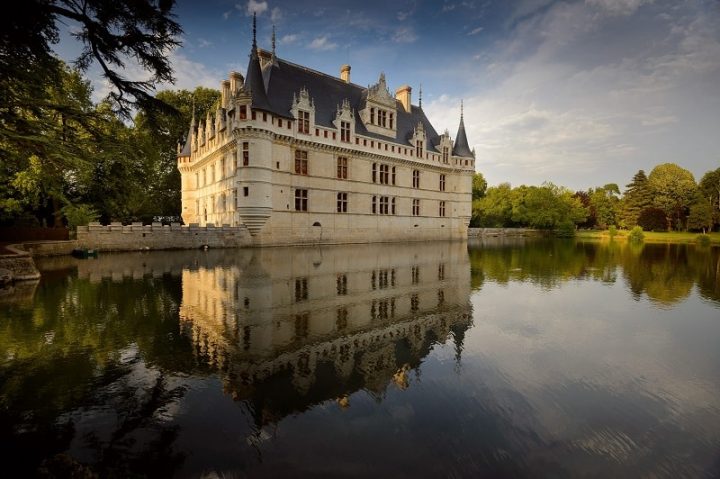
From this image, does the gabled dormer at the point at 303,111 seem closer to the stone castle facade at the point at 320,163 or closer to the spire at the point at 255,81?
the stone castle facade at the point at 320,163

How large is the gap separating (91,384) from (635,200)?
248ft

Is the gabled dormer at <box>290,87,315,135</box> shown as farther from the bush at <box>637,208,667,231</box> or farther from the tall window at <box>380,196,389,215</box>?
the bush at <box>637,208,667,231</box>

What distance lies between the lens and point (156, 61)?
7.04m

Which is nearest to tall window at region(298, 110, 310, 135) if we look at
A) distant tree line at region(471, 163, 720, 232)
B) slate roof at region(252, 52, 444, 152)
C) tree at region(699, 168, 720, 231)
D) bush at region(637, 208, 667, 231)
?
slate roof at region(252, 52, 444, 152)

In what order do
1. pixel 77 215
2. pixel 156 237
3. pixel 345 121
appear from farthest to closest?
pixel 345 121 → pixel 77 215 → pixel 156 237

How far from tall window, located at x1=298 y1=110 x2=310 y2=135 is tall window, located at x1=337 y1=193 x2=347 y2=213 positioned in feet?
18.9

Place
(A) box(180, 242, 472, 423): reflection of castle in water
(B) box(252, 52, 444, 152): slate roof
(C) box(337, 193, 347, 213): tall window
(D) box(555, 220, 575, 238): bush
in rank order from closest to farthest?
(A) box(180, 242, 472, 423): reflection of castle in water
(B) box(252, 52, 444, 152): slate roof
(C) box(337, 193, 347, 213): tall window
(D) box(555, 220, 575, 238): bush

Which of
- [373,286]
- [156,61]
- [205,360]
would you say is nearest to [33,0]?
[156,61]

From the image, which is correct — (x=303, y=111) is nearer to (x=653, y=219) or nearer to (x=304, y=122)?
(x=304, y=122)

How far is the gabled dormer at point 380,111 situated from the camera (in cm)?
3253

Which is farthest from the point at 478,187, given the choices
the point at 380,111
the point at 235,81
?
the point at 235,81

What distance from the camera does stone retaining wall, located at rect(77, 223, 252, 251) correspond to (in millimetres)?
20312

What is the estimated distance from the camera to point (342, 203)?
3078cm

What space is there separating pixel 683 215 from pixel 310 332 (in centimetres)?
7416
